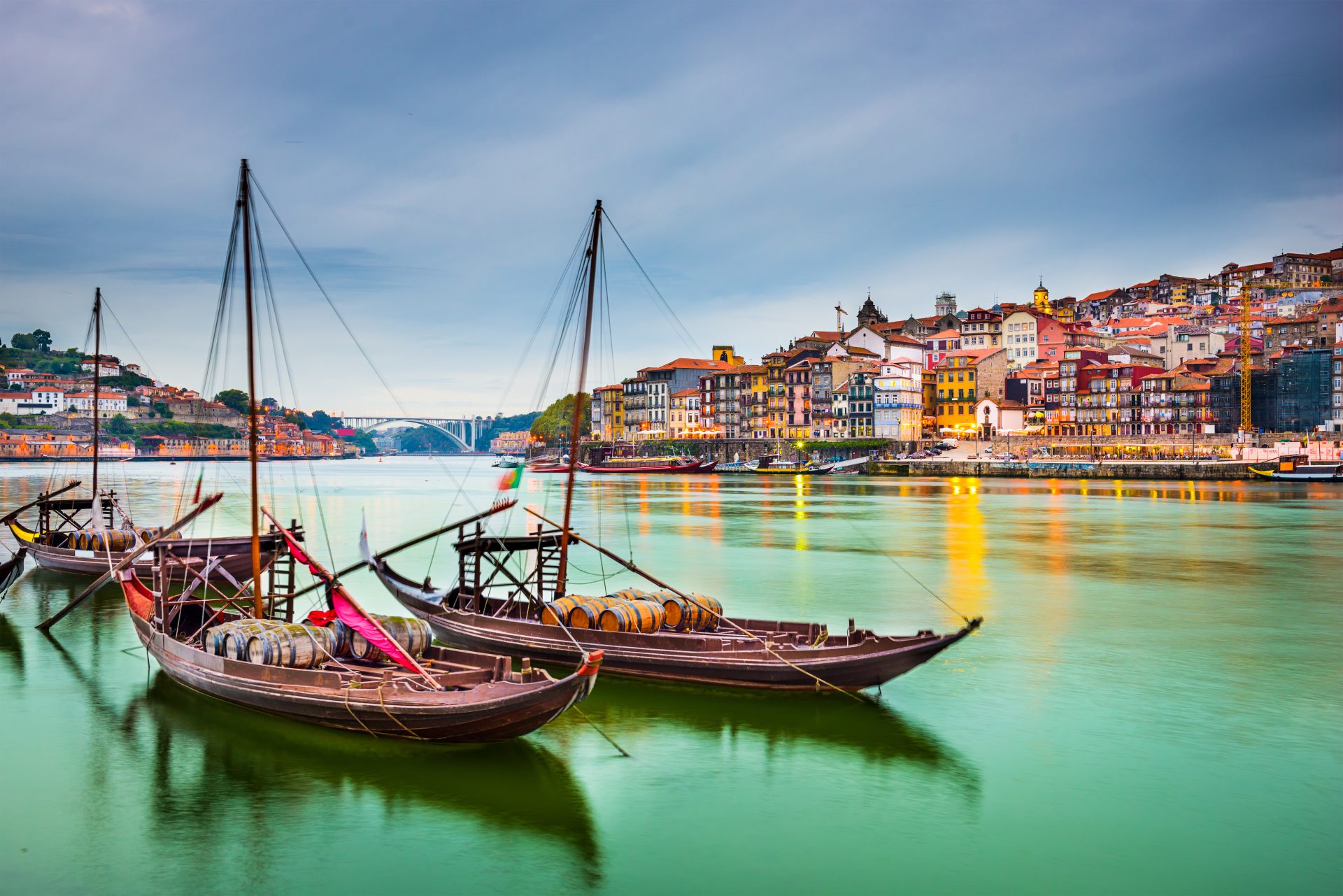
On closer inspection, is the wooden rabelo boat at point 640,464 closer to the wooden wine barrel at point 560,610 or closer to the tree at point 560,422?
the tree at point 560,422

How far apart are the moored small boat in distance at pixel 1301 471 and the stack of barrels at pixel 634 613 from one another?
92.9 metres

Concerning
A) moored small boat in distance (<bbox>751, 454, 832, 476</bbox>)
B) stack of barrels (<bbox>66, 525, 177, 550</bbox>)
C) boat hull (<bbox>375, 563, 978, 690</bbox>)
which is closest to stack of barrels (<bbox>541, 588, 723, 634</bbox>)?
boat hull (<bbox>375, 563, 978, 690</bbox>)

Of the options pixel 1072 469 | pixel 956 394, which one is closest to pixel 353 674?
pixel 1072 469

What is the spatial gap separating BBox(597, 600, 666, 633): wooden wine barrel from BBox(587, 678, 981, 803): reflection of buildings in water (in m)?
0.97

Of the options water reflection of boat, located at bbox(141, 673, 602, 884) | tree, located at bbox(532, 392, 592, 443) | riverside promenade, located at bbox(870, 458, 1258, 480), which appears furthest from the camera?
tree, located at bbox(532, 392, 592, 443)

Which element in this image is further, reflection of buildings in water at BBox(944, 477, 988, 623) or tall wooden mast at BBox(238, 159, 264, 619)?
reflection of buildings in water at BBox(944, 477, 988, 623)

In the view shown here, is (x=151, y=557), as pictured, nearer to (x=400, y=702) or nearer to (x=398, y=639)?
(x=398, y=639)

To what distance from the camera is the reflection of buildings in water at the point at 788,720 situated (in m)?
14.6

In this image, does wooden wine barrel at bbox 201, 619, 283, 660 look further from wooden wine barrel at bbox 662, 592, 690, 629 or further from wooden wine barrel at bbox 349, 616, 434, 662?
wooden wine barrel at bbox 662, 592, 690, 629

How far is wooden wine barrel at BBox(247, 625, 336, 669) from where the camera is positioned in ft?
47.6

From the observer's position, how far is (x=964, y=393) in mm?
122250

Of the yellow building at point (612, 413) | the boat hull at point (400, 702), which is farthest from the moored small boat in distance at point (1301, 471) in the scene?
the boat hull at point (400, 702)

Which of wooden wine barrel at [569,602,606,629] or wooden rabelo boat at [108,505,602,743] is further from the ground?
wooden wine barrel at [569,602,606,629]

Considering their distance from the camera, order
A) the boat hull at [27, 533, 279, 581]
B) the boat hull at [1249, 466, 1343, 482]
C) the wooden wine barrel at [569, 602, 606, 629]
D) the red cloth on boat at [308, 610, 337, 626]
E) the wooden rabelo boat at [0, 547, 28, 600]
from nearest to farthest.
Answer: the red cloth on boat at [308, 610, 337, 626] < the wooden wine barrel at [569, 602, 606, 629] < the wooden rabelo boat at [0, 547, 28, 600] < the boat hull at [27, 533, 279, 581] < the boat hull at [1249, 466, 1343, 482]
